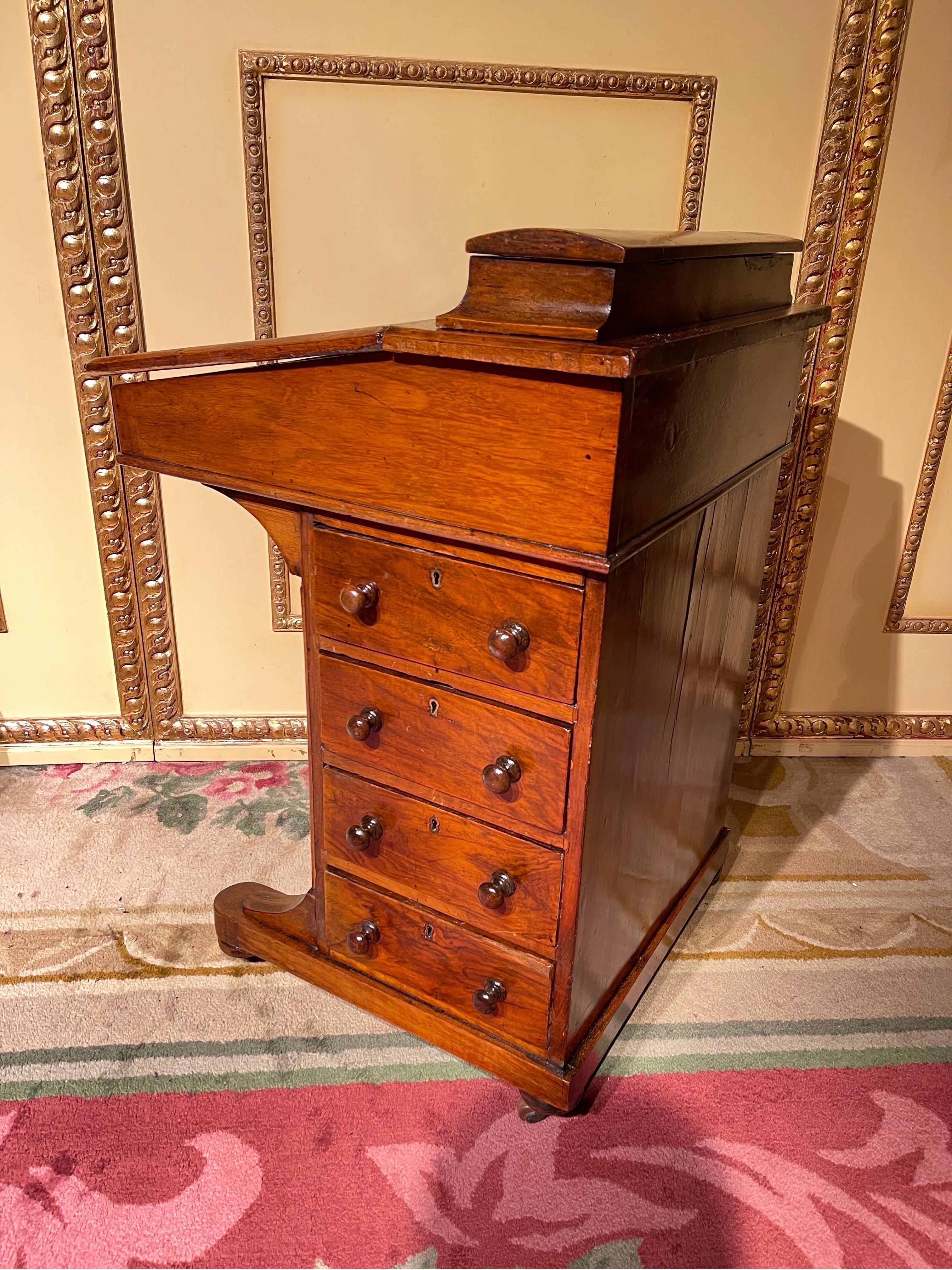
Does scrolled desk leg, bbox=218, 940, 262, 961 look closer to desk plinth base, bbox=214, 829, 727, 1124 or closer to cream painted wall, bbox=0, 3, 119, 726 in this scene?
desk plinth base, bbox=214, 829, 727, 1124

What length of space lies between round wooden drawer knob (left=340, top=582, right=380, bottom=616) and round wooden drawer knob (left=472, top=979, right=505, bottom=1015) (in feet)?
1.87

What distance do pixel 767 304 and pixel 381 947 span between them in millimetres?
1133

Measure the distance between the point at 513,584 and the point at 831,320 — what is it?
1.23m

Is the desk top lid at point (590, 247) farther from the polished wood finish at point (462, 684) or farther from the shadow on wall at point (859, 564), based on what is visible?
the shadow on wall at point (859, 564)

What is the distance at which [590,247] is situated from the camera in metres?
0.91

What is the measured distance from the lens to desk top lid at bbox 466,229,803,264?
0.91 meters

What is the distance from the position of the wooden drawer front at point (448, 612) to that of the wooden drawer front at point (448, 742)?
5 cm

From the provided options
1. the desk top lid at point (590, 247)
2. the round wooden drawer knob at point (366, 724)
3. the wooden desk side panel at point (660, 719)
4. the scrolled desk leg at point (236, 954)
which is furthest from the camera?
the scrolled desk leg at point (236, 954)

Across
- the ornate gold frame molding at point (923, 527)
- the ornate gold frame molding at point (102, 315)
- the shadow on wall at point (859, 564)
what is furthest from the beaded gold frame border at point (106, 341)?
the ornate gold frame molding at point (923, 527)

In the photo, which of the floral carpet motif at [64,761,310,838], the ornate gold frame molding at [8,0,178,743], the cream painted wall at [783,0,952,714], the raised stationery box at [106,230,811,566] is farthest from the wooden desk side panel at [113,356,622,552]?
the cream painted wall at [783,0,952,714]

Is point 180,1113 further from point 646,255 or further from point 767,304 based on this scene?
point 767,304

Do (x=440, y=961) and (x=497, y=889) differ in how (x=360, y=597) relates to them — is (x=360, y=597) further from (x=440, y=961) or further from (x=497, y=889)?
(x=440, y=961)

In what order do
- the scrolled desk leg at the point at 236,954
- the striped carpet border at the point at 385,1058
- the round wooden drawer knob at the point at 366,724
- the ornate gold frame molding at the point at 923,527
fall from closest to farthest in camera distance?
1. the round wooden drawer knob at the point at 366,724
2. the striped carpet border at the point at 385,1058
3. the scrolled desk leg at the point at 236,954
4. the ornate gold frame molding at the point at 923,527

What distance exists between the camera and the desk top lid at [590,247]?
0.91m
